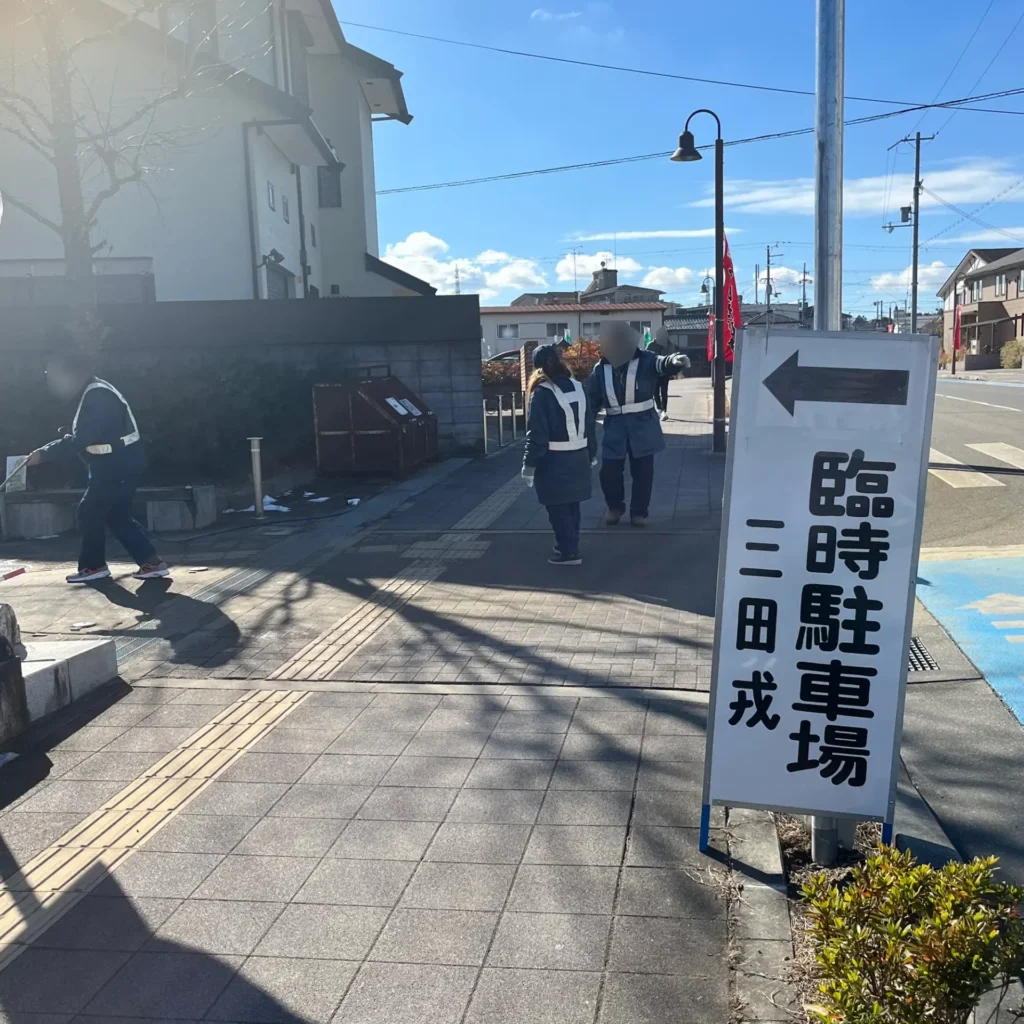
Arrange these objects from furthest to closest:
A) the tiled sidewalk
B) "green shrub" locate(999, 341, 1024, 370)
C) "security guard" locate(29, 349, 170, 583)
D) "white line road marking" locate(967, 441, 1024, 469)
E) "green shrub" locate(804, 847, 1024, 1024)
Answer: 1. "green shrub" locate(999, 341, 1024, 370)
2. "white line road marking" locate(967, 441, 1024, 469)
3. "security guard" locate(29, 349, 170, 583)
4. the tiled sidewalk
5. "green shrub" locate(804, 847, 1024, 1024)

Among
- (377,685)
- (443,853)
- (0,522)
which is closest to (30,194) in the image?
(0,522)

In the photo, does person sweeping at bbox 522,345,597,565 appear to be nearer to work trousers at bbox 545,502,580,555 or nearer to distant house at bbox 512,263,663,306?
work trousers at bbox 545,502,580,555

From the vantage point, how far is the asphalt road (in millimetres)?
10008

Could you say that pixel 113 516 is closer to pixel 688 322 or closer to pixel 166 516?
pixel 166 516

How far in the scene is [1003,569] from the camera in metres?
8.21

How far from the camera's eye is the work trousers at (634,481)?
31.8ft

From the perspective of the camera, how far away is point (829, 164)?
152 inches

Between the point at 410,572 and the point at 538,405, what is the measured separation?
176 cm

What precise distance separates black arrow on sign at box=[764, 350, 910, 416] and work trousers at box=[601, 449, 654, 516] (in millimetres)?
6246

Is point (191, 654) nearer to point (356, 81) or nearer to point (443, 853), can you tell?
point (443, 853)

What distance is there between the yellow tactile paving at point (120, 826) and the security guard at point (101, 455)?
322 cm

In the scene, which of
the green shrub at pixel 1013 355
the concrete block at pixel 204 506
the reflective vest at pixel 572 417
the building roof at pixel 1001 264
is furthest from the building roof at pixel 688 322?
the reflective vest at pixel 572 417

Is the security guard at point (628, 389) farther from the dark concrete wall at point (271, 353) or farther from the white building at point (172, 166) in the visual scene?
the white building at point (172, 166)

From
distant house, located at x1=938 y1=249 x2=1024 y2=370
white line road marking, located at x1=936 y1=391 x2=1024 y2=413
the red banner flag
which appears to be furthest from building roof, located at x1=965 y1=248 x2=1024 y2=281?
the red banner flag
